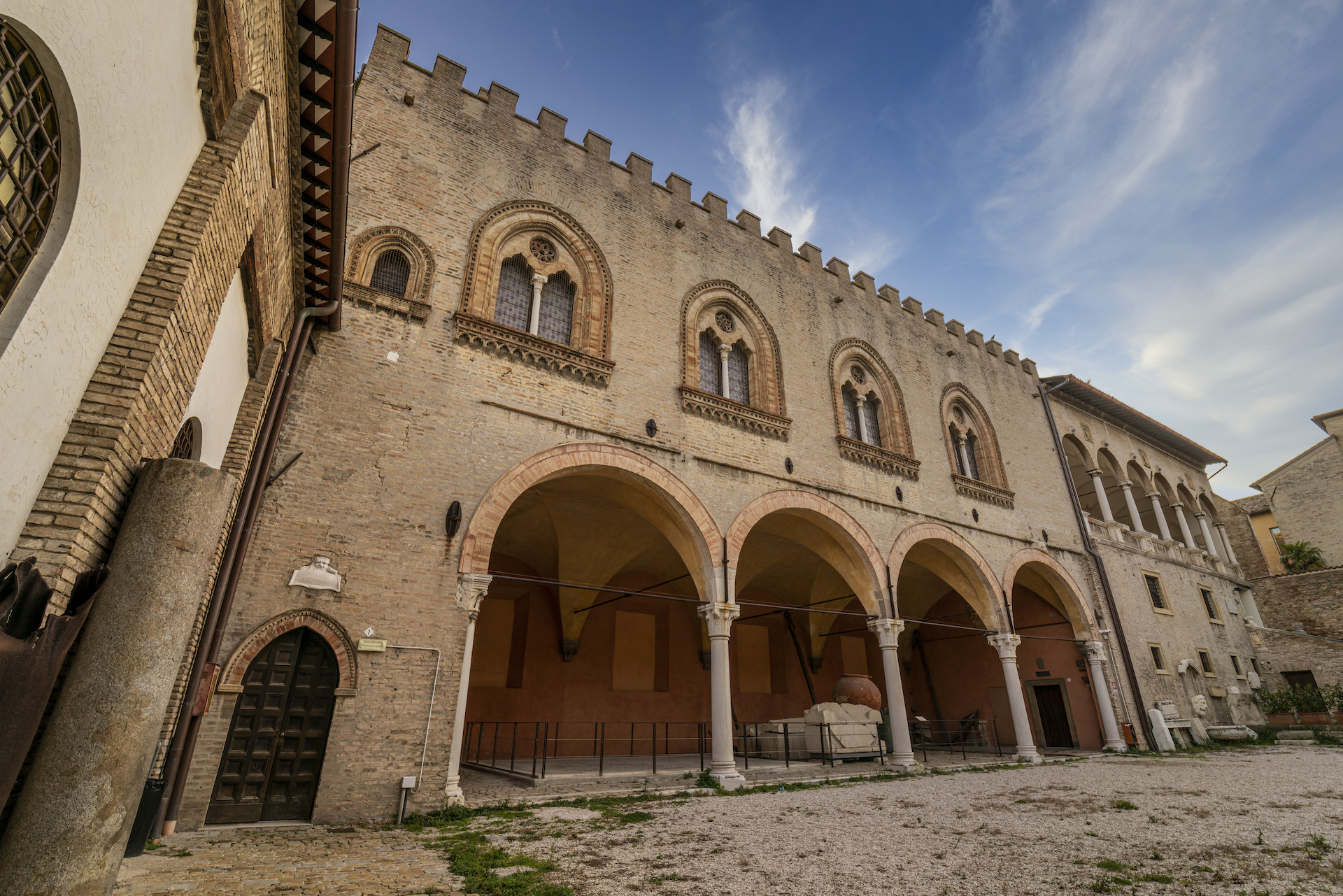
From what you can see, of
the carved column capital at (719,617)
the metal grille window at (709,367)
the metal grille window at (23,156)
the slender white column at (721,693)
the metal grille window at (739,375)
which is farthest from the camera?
the metal grille window at (739,375)

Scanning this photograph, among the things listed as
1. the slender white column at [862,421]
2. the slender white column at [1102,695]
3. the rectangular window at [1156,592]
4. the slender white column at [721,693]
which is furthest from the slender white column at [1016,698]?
the rectangular window at [1156,592]

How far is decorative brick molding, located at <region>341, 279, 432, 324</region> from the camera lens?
8781mm

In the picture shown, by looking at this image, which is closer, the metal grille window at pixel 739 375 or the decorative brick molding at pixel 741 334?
the decorative brick molding at pixel 741 334

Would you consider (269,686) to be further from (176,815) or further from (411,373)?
(411,373)

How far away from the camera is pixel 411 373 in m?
8.84

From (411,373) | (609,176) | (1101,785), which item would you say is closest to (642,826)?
(411,373)

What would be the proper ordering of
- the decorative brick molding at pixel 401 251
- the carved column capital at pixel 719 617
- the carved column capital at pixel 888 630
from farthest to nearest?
the carved column capital at pixel 888 630 → the carved column capital at pixel 719 617 → the decorative brick molding at pixel 401 251

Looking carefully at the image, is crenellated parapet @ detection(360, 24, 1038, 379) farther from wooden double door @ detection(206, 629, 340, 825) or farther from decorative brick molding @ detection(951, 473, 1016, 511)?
wooden double door @ detection(206, 629, 340, 825)

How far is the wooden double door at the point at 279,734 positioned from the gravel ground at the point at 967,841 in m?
2.04

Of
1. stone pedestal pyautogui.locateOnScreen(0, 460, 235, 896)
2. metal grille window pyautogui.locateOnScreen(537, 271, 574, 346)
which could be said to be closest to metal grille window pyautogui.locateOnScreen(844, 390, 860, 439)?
metal grille window pyautogui.locateOnScreen(537, 271, 574, 346)

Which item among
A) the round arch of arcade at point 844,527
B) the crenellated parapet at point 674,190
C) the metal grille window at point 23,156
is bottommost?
the metal grille window at point 23,156

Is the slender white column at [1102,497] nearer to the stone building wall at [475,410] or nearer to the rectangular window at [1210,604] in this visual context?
the stone building wall at [475,410]

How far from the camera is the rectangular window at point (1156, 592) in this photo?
1853cm

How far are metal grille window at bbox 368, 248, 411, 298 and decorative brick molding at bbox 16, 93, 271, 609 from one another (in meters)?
4.25
